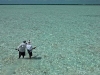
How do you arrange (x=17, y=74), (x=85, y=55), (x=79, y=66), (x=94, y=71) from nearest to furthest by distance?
(x=17, y=74), (x=94, y=71), (x=79, y=66), (x=85, y=55)

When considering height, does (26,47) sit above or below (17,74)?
above

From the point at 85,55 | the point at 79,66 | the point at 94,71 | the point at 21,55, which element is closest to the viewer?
the point at 94,71

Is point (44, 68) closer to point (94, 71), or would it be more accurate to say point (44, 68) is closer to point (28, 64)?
point (28, 64)

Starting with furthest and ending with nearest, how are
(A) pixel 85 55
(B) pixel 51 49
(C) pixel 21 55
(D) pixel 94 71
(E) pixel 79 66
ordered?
(B) pixel 51 49 → (A) pixel 85 55 → (C) pixel 21 55 → (E) pixel 79 66 → (D) pixel 94 71

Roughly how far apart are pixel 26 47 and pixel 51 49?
4.50 meters

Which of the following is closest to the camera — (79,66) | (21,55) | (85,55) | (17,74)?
(17,74)

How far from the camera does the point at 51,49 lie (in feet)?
58.2

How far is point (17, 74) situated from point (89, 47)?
8356mm

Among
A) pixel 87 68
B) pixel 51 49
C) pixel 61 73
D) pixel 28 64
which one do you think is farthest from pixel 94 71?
pixel 51 49

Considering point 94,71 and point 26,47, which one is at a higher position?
point 26,47

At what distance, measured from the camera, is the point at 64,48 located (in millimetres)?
18156

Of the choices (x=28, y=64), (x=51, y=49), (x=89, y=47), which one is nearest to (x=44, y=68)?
(x=28, y=64)

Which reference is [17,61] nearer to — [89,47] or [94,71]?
[94,71]

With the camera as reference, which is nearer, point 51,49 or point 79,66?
point 79,66
